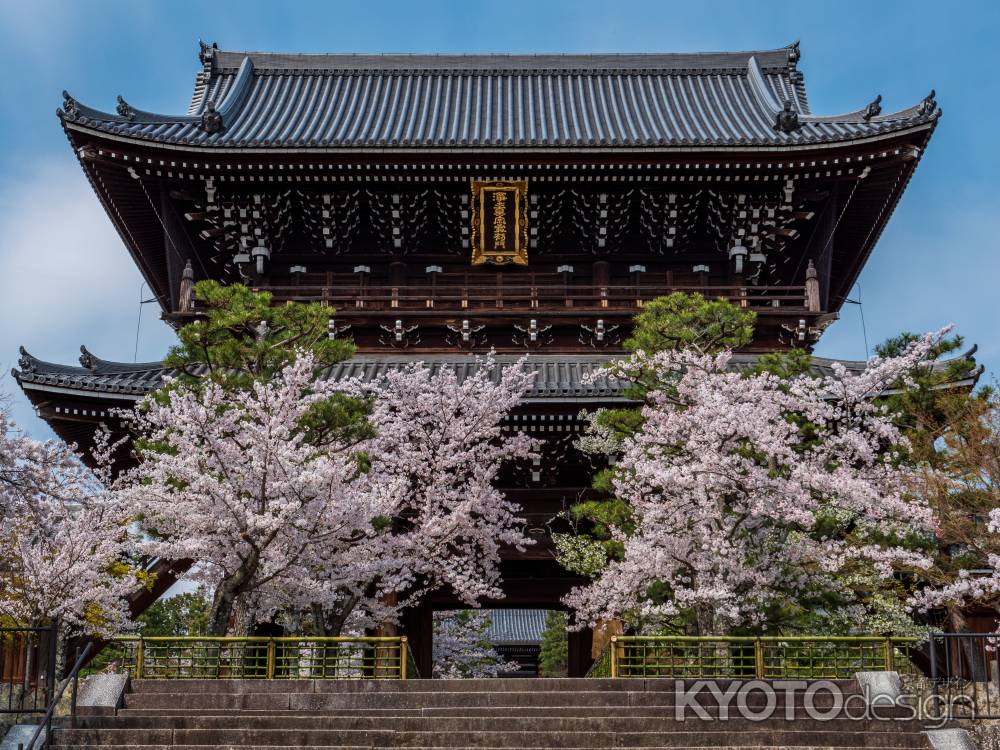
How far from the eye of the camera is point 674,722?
43.4ft

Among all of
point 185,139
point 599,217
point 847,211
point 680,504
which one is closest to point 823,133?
point 847,211

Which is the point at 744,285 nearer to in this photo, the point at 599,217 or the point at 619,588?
the point at 599,217

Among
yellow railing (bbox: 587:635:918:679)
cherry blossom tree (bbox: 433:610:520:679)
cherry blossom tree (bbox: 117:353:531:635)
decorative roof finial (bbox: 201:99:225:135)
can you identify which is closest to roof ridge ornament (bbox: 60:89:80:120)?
decorative roof finial (bbox: 201:99:225:135)

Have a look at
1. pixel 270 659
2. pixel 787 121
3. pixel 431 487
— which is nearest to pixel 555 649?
pixel 787 121

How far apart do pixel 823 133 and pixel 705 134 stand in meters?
3.30

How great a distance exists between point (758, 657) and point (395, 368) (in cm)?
1001

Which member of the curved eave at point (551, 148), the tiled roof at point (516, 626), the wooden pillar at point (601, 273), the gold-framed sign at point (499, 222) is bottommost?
the tiled roof at point (516, 626)

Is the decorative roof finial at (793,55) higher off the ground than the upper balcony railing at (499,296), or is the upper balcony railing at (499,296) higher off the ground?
the decorative roof finial at (793,55)

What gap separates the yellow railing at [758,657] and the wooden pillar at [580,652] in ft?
18.6

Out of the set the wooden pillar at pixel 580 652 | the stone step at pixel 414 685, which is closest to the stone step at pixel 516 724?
the stone step at pixel 414 685

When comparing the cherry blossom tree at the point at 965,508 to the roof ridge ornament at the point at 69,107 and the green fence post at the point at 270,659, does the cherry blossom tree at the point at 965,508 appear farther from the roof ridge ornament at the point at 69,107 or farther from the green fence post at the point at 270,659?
the roof ridge ornament at the point at 69,107

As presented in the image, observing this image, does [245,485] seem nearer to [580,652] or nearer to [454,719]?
[454,719]

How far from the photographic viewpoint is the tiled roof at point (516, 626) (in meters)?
47.7

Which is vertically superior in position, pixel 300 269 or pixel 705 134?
pixel 705 134
